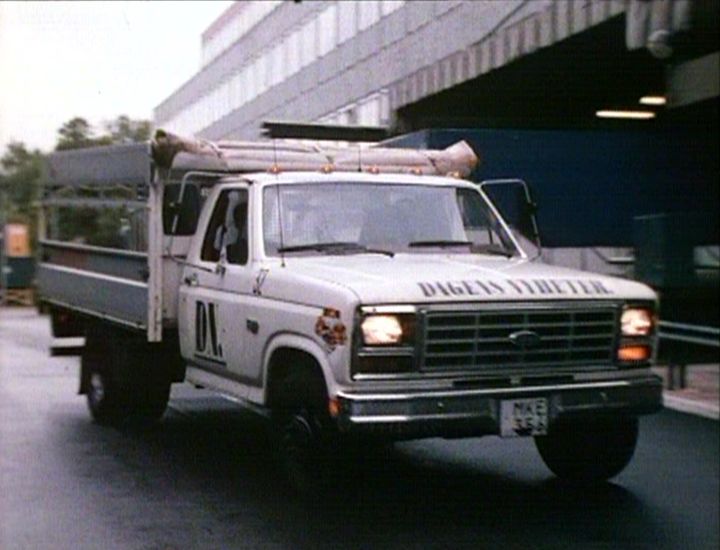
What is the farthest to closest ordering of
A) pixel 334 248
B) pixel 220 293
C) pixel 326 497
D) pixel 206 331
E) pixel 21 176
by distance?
pixel 21 176, pixel 206 331, pixel 220 293, pixel 334 248, pixel 326 497

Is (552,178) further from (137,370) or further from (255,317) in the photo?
(255,317)

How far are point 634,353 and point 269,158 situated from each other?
3.32 m

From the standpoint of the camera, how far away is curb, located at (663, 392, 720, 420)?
13203 mm

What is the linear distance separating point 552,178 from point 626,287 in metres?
11.6

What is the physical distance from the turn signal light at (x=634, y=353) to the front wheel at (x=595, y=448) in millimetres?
497

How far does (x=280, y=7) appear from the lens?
39844 mm

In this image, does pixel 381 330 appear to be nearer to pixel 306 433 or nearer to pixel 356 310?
pixel 356 310

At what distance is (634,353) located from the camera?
27.6 feet

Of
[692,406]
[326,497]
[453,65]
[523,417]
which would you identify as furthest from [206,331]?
[453,65]

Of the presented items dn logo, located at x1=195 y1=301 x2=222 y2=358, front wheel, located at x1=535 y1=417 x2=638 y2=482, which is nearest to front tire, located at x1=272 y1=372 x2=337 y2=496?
dn logo, located at x1=195 y1=301 x2=222 y2=358

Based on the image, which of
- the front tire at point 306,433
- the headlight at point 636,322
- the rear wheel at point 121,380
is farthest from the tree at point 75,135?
the headlight at point 636,322

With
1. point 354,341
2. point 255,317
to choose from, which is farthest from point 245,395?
point 354,341

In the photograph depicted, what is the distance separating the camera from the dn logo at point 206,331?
9398 mm

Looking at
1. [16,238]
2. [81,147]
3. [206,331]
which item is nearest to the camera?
[206,331]
